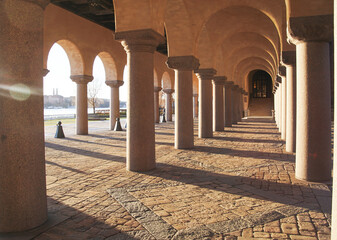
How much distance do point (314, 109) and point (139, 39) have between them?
4.34 metres

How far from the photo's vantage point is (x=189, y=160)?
29.2 feet

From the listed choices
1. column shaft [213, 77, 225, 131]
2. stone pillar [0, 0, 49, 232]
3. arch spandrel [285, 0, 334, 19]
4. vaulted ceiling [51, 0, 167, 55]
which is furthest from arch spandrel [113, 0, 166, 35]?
column shaft [213, 77, 225, 131]

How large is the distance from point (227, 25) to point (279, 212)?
42.3 feet

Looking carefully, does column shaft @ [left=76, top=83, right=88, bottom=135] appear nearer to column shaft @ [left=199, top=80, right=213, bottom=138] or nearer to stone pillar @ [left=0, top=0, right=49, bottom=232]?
column shaft @ [left=199, top=80, right=213, bottom=138]

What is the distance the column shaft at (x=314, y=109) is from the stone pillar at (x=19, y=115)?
511cm

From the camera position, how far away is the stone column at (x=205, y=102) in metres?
13.9

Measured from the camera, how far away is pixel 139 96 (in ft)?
24.1

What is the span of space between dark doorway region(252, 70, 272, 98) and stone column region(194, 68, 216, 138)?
127ft

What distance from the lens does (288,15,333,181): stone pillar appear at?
596cm

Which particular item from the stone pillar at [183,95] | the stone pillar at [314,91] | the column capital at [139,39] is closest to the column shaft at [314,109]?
the stone pillar at [314,91]

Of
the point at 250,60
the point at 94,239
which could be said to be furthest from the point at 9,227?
the point at 250,60

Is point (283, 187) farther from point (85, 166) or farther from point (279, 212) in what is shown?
point (85, 166)

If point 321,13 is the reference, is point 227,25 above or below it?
above

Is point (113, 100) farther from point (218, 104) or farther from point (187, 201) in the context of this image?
point (187, 201)
